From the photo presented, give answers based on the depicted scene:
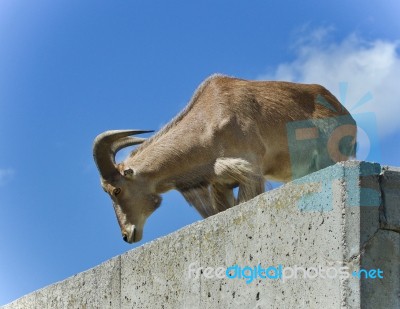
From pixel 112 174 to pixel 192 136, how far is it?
1.41 metres

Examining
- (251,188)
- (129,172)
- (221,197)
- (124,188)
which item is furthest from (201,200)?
(124,188)

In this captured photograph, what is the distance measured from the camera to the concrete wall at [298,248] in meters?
4.50

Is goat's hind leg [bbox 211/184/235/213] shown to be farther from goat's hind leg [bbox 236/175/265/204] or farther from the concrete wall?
the concrete wall

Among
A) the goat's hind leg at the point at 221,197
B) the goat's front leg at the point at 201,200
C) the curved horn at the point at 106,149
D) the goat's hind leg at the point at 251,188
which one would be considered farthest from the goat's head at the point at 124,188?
the goat's hind leg at the point at 251,188

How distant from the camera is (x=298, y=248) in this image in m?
4.91

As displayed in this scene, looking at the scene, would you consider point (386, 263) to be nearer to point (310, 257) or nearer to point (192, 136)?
point (310, 257)

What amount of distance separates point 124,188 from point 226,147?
1.83 metres

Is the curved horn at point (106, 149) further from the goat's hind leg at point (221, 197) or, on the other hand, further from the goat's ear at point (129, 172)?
the goat's hind leg at point (221, 197)

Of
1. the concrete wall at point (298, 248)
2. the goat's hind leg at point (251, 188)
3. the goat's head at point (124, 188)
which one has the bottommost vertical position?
the concrete wall at point (298, 248)

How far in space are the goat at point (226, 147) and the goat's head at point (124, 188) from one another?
0.01 m

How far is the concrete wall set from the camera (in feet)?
14.8

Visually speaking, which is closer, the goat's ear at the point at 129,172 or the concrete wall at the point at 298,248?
the concrete wall at the point at 298,248

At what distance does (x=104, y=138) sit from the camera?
12.0m

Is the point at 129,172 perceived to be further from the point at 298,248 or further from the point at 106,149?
the point at 298,248
